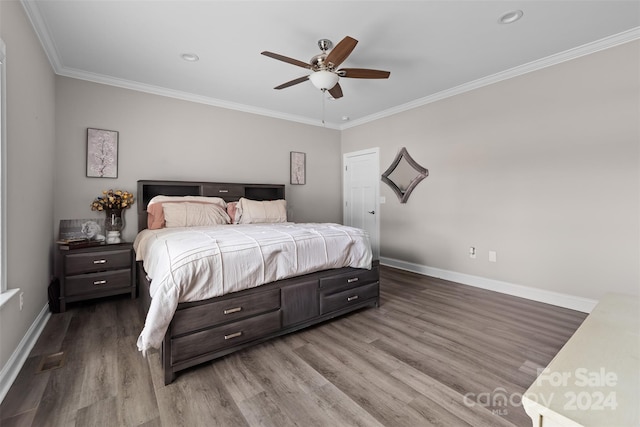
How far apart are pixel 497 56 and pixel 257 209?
131 inches

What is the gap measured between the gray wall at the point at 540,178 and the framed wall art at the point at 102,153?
163 inches

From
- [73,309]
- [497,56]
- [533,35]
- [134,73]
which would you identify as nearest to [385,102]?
[497,56]

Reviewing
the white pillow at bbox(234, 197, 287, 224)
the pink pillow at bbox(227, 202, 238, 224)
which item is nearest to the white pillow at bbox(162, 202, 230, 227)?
the pink pillow at bbox(227, 202, 238, 224)

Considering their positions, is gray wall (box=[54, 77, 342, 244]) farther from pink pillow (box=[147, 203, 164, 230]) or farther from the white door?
pink pillow (box=[147, 203, 164, 230])

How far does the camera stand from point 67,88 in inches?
126

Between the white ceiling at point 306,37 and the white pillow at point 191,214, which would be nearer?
the white ceiling at point 306,37

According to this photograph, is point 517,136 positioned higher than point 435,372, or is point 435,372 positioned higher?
point 517,136

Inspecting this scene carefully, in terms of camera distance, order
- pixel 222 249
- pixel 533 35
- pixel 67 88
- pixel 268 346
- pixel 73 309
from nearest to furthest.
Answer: pixel 222 249, pixel 268 346, pixel 533 35, pixel 73 309, pixel 67 88

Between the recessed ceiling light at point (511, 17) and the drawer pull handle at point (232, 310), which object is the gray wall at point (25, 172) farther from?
the recessed ceiling light at point (511, 17)

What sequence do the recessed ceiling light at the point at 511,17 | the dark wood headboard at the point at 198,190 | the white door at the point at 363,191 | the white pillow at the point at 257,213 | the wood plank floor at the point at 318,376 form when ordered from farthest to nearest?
the white door at the point at 363,191 → the white pillow at the point at 257,213 → the dark wood headboard at the point at 198,190 → the recessed ceiling light at the point at 511,17 → the wood plank floor at the point at 318,376

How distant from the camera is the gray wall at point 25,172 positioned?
184 centimetres

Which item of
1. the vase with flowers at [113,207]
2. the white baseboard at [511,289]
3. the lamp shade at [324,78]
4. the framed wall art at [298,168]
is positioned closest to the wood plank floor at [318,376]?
the white baseboard at [511,289]

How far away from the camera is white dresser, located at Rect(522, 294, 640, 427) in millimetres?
747

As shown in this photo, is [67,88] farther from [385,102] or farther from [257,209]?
[385,102]
